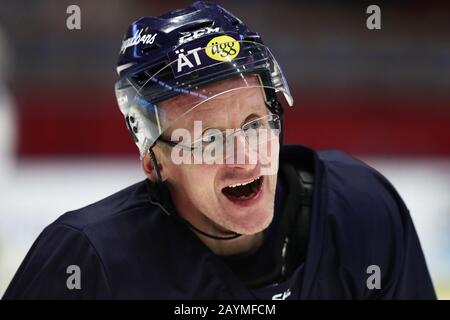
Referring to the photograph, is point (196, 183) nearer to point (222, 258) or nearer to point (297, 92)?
point (222, 258)

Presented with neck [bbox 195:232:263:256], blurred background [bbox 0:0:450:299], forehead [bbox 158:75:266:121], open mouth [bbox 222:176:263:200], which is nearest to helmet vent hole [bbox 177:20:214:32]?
forehead [bbox 158:75:266:121]

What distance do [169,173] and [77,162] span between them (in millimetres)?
2243

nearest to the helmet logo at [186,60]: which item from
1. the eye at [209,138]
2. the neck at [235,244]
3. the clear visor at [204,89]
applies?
the clear visor at [204,89]

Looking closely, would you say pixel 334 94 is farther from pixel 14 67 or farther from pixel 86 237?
pixel 86 237

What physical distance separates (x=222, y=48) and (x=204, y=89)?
0.30ft

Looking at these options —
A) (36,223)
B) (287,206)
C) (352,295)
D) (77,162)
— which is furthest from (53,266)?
(77,162)

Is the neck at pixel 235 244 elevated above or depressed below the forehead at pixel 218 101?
below

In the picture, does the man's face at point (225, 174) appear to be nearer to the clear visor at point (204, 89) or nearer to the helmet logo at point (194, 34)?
the clear visor at point (204, 89)

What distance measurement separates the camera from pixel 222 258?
1.76 m

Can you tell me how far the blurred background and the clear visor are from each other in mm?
1696

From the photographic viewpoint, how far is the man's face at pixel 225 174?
63.5 inches

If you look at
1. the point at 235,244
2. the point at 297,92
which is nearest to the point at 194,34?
the point at 235,244

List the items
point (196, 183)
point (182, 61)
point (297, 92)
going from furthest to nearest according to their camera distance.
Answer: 1. point (297, 92)
2. point (196, 183)
3. point (182, 61)

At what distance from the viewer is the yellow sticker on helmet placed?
1584 millimetres
